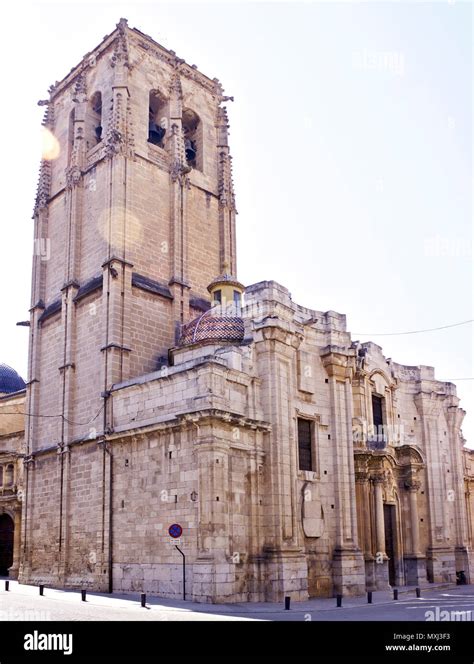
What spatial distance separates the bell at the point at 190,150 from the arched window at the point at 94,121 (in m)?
4.41

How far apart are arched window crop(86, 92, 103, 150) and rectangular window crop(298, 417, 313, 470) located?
1702 centimetres

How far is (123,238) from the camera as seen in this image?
99.7 ft

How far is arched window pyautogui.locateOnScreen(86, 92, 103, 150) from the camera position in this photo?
3443 cm

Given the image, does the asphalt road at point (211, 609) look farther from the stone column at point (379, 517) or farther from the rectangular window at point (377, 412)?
the rectangular window at point (377, 412)

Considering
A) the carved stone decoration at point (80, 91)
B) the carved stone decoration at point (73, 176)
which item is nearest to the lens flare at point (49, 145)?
the carved stone decoration at point (80, 91)

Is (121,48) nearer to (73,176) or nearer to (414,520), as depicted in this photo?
(73,176)

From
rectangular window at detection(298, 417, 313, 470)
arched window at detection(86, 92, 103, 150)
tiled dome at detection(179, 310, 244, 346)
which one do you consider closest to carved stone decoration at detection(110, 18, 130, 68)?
arched window at detection(86, 92, 103, 150)

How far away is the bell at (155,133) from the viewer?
3503cm

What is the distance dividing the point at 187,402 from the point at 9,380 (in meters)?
28.1

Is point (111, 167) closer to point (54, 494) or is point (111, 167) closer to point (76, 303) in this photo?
point (76, 303)
